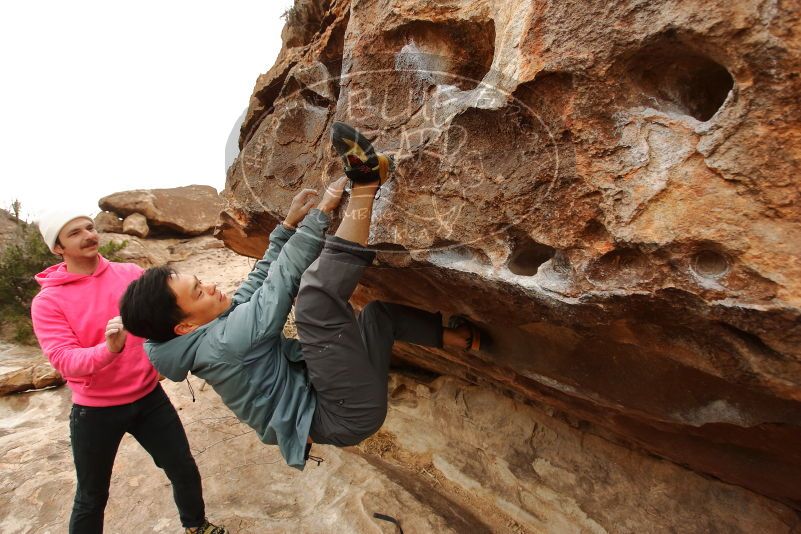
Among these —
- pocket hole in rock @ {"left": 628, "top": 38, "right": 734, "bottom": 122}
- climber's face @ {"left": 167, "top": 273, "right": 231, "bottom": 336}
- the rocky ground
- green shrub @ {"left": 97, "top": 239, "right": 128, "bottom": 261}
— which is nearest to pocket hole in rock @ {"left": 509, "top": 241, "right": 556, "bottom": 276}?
pocket hole in rock @ {"left": 628, "top": 38, "right": 734, "bottom": 122}

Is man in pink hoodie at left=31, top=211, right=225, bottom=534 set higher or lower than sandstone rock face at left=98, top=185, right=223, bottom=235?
higher

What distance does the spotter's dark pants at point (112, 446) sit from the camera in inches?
80.2

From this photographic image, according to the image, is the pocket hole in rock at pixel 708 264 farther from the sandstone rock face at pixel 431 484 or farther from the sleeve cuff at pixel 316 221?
the sandstone rock face at pixel 431 484

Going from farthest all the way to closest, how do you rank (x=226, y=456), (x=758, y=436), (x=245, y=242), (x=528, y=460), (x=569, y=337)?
(x=226, y=456) → (x=245, y=242) → (x=528, y=460) → (x=569, y=337) → (x=758, y=436)

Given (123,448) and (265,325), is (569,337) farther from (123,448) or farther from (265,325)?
(123,448)

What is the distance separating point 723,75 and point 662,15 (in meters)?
0.32

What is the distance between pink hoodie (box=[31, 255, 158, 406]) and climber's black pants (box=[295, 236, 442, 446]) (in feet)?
2.90

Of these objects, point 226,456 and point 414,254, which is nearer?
point 414,254

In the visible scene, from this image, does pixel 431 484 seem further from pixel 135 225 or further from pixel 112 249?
pixel 135 225

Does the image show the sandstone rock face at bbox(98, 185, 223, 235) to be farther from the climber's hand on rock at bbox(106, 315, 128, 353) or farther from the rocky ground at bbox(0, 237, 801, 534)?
the climber's hand on rock at bbox(106, 315, 128, 353)

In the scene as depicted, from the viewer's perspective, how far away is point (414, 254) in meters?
1.83

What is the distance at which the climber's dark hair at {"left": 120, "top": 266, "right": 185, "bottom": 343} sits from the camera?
1661 mm

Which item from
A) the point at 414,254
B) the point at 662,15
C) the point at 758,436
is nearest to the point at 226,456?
the point at 414,254

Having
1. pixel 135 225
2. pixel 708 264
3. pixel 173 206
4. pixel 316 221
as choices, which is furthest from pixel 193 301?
pixel 173 206
